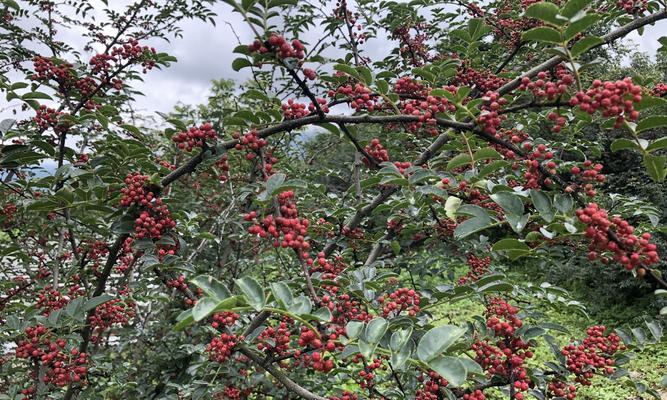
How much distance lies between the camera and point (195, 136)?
1631mm

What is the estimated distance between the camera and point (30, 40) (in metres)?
3.10

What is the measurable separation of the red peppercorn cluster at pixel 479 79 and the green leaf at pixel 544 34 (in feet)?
3.88

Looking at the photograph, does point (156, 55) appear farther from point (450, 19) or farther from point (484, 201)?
point (450, 19)

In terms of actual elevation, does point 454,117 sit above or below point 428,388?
above

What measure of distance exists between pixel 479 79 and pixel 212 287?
2.08 meters

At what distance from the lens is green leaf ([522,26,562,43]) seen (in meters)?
1.16

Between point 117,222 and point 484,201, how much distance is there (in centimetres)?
157

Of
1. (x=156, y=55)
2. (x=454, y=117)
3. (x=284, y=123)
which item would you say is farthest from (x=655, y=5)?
(x=156, y=55)

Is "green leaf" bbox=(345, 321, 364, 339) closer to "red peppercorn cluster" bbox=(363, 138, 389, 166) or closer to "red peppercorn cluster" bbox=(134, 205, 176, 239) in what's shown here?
"red peppercorn cluster" bbox=(134, 205, 176, 239)

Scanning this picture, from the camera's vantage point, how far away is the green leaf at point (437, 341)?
979mm

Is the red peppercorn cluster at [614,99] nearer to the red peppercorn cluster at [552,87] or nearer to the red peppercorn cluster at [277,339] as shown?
the red peppercorn cluster at [552,87]

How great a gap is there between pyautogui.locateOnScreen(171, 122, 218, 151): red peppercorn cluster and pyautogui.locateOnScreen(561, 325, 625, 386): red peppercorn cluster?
1697 millimetres

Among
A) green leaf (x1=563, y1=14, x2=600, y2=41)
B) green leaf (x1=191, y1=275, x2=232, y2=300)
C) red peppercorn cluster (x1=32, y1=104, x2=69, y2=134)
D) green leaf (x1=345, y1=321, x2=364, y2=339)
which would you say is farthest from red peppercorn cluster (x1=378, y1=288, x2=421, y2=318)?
red peppercorn cluster (x1=32, y1=104, x2=69, y2=134)

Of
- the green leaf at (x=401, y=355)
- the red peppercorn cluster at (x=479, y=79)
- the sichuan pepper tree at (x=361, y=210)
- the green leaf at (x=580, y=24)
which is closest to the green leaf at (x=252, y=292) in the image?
the sichuan pepper tree at (x=361, y=210)
